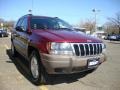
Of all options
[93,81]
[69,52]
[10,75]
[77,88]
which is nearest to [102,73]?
[93,81]

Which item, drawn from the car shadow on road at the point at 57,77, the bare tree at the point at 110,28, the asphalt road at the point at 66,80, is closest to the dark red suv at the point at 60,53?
the asphalt road at the point at 66,80

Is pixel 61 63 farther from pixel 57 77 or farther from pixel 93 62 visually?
pixel 57 77

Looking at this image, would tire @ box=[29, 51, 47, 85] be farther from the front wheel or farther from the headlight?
the headlight

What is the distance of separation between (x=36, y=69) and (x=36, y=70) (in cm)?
3

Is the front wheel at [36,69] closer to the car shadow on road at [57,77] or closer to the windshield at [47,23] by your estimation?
the car shadow on road at [57,77]

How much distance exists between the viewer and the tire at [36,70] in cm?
544

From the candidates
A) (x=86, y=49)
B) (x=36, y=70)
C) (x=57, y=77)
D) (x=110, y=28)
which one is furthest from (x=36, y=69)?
(x=110, y=28)

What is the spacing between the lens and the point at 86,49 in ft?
17.8

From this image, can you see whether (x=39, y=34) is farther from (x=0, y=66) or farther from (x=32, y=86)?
(x=0, y=66)

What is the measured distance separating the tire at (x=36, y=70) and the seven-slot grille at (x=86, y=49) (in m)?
0.92

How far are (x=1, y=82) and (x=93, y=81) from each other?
242 cm

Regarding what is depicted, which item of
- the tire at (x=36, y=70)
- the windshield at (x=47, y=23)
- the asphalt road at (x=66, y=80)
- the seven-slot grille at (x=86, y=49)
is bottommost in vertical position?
the asphalt road at (x=66, y=80)

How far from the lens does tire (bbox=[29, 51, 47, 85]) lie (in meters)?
5.44

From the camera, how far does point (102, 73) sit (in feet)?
23.2
